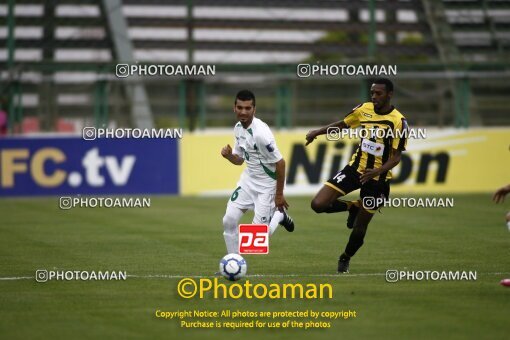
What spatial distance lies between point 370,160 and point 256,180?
1354mm

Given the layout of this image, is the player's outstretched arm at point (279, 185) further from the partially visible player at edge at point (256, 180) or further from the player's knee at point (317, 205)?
the player's knee at point (317, 205)

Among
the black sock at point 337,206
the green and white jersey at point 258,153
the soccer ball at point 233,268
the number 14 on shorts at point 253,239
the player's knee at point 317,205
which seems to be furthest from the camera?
the black sock at point 337,206

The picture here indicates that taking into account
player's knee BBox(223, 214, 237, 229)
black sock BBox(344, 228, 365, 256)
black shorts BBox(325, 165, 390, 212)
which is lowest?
black sock BBox(344, 228, 365, 256)

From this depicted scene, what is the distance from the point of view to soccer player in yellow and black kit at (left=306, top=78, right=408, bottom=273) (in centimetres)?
1172

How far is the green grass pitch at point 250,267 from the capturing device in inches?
343

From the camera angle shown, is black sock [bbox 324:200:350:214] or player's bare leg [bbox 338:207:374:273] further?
black sock [bbox 324:200:350:214]

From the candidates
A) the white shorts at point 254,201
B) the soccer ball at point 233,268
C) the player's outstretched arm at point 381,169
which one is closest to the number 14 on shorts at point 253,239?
the soccer ball at point 233,268

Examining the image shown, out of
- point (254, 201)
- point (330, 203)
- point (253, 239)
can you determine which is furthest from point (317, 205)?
point (253, 239)

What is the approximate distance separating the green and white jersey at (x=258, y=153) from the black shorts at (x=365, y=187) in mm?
810

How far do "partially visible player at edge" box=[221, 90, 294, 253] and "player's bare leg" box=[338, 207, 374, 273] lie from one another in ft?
2.65

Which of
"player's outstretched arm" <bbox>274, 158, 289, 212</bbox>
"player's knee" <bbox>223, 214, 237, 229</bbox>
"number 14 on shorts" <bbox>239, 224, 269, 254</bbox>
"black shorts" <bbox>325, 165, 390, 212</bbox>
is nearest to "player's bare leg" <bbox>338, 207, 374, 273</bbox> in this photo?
"black shorts" <bbox>325, 165, 390, 212</bbox>

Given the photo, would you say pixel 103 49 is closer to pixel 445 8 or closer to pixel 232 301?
pixel 445 8

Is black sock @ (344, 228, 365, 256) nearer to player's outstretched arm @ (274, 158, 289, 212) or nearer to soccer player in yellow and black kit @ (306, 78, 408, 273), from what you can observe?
soccer player in yellow and black kit @ (306, 78, 408, 273)

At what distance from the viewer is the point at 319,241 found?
1534cm
